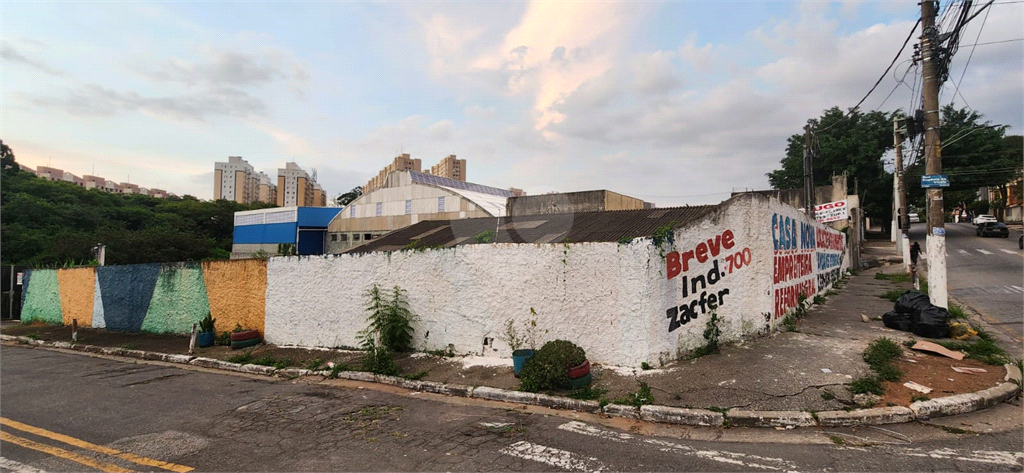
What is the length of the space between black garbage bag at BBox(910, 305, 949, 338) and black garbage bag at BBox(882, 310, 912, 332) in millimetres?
130

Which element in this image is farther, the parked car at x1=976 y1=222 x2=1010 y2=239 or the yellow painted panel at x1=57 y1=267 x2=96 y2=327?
the parked car at x1=976 y1=222 x2=1010 y2=239

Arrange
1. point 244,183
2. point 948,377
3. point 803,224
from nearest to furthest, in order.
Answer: point 948,377 → point 803,224 → point 244,183

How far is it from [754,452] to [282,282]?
397 inches

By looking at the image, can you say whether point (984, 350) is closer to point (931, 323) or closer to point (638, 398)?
point (931, 323)

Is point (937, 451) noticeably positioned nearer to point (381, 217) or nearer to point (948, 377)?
point (948, 377)

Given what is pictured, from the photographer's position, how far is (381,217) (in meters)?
30.8

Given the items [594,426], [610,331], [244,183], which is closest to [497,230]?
[610,331]

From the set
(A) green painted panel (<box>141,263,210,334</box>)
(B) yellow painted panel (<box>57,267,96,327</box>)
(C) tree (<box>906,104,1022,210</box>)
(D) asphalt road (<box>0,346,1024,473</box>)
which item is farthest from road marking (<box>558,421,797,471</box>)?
(C) tree (<box>906,104,1022,210</box>)

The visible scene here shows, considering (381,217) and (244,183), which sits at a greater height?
(244,183)

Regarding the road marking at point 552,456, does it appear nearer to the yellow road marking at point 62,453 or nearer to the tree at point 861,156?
the yellow road marking at point 62,453

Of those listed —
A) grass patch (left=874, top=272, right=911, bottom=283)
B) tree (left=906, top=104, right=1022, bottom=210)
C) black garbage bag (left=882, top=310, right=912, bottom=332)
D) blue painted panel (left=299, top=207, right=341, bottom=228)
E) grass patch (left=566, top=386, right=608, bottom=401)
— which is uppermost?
tree (left=906, top=104, right=1022, bottom=210)

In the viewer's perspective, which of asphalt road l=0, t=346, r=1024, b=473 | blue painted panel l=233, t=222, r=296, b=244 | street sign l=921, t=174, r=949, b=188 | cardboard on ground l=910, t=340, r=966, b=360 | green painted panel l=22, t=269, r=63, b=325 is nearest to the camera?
asphalt road l=0, t=346, r=1024, b=473

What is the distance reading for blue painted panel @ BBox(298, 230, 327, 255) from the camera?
35719mm

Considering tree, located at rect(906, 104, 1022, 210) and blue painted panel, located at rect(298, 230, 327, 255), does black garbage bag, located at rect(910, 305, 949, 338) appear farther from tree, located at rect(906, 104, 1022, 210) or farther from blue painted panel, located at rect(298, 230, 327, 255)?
blue painted panel, located at rect(298, 230, 327, 255)
